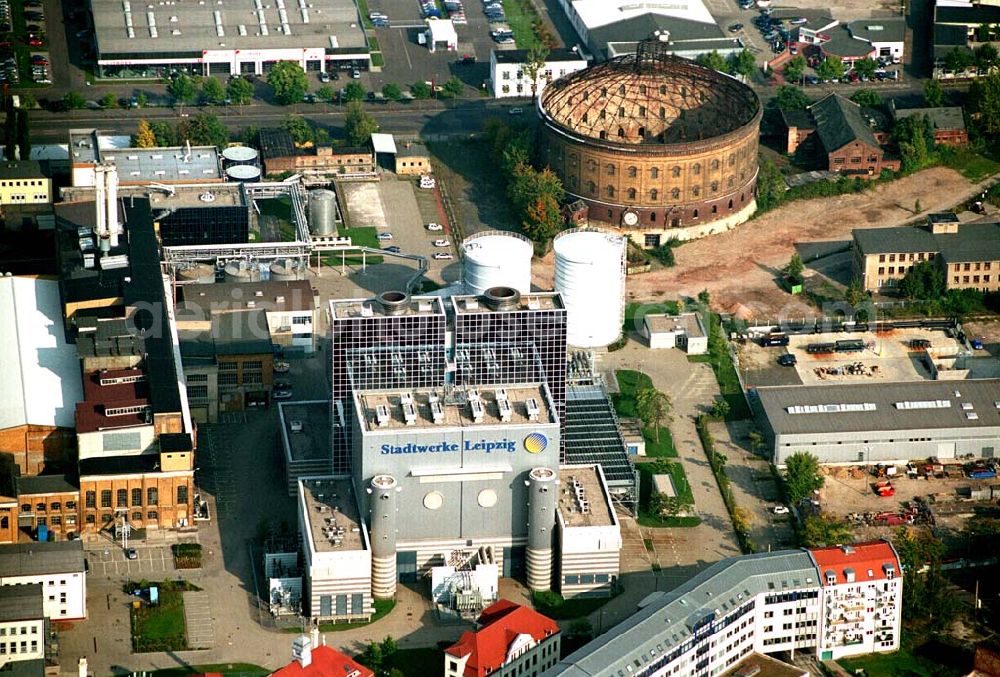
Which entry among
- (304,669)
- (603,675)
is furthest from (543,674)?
(304,669)

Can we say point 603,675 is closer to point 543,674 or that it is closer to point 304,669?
point 543,674
